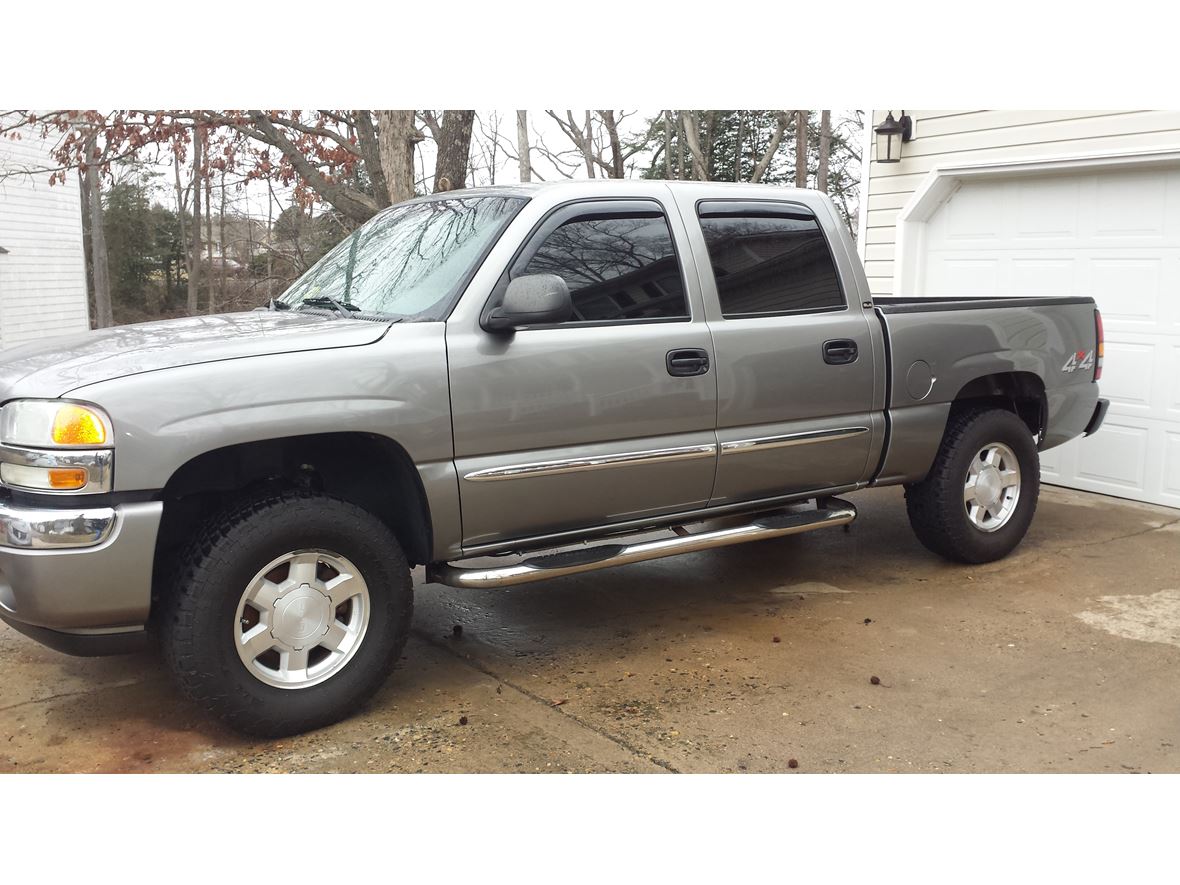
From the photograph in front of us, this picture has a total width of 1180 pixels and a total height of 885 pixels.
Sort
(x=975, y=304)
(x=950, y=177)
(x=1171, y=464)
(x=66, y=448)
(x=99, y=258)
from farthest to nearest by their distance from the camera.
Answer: (x=99, y=258) → (x=950, y=177) → (x=1171, y=464) → (x=975, y=304) → (x=66, y=448)

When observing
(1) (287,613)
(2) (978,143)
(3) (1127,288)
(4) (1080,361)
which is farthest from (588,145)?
(1) (287,613)

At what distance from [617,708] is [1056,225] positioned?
19.7 feet

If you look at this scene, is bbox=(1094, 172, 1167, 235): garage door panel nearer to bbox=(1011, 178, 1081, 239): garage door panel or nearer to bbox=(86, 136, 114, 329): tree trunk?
bbox=(1011, 178, 1081, 239): garage door panel

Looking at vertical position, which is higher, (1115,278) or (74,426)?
(1115,278)

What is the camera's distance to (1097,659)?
484cm

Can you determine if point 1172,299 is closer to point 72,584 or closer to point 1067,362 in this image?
point 1067,362

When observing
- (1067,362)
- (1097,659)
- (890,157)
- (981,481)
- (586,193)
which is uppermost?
(890,157)

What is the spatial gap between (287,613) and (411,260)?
5.38 ft

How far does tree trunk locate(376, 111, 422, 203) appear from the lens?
9.57 m

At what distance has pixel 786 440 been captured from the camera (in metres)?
5.11

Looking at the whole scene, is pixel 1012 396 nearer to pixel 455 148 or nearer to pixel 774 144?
pixel 455 148

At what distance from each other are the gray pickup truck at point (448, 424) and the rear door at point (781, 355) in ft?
0.05

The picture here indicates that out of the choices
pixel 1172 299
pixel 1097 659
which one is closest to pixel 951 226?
pixel 1172 299

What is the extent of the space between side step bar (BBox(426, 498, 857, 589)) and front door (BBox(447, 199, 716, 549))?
0.43ft
